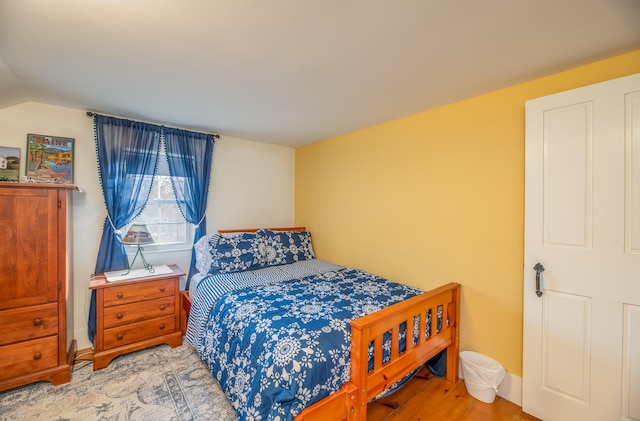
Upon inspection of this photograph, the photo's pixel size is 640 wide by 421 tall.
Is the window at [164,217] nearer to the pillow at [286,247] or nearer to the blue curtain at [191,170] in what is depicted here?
the blue curtain at [191,170]

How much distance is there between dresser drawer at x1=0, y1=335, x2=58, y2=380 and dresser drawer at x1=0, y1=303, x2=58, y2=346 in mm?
43

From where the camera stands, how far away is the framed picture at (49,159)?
2242 millimetres

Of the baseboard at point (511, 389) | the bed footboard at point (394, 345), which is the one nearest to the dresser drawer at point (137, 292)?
the bed footboard at point (394, 345)

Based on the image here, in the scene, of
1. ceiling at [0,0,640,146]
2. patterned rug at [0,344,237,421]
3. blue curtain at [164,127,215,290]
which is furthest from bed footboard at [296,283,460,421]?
blue curtain at [164,127,215,290]

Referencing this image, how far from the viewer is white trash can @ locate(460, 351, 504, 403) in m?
1.84

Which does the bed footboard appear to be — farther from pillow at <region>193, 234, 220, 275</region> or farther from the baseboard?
pillow at <region>193, 234, 220, 275</region>

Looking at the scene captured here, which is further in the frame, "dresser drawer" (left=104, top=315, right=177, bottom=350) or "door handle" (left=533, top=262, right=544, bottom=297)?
"dresser drawer" (left=104, top=315, right=177, bottom=350)

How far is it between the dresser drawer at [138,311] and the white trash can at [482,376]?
2535 mm

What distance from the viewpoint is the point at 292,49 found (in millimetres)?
1497

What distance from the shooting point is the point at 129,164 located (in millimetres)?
2619

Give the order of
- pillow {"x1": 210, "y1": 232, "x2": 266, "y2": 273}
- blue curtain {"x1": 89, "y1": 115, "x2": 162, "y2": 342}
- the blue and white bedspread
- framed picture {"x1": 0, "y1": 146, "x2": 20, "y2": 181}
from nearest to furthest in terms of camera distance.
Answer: the blue and white bedspread, framed picture {"x1": 0, "y1": 146, "x2": 20, "y2": 181}, blue curtain {"x1": 89, "y1": 115, "x2": 162, "y2": 342}, pillow {"x1": 210, "y1": 232, "x2": 266, "y2": 273}

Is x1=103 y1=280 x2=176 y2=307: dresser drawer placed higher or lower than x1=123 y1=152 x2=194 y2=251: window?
lower

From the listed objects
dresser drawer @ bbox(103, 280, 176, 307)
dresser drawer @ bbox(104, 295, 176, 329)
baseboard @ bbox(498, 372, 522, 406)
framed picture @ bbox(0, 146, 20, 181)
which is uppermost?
framed picture @ bbox(0, 146, 20, 181)

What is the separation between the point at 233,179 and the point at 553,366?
333 cm
